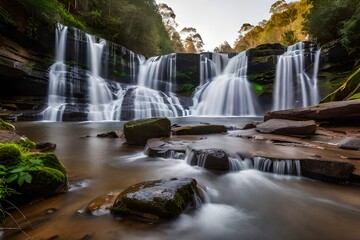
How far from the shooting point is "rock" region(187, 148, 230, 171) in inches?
163

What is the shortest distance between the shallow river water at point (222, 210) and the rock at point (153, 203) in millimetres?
90

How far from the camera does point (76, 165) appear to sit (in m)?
4.43

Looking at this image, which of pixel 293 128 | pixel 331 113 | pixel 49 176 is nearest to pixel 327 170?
pixel 293 128

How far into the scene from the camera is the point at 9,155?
2463 mm

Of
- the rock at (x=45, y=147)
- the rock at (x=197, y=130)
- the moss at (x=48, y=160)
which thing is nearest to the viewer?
the moss at (x=48, y=160)

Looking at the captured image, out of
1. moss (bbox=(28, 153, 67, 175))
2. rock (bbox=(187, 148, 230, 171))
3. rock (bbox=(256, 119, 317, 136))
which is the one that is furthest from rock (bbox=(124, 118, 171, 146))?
moss (bbox=(28, 153, 67, 175))

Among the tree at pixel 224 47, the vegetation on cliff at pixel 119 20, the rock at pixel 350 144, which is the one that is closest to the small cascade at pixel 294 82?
the rock at pixel 350 144

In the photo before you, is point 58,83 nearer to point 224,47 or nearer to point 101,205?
point 101,205

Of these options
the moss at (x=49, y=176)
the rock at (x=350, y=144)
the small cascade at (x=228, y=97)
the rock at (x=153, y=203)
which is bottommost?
the rock at (x=153, y=203)

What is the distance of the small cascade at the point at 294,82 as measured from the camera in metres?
15.6

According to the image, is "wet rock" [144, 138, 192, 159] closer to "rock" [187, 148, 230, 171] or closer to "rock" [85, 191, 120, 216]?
"rock" [187, 148, 230, 171]

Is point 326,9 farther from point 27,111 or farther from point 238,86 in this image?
point 27,111

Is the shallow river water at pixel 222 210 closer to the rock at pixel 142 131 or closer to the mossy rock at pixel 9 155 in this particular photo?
the mossy rock at pixel 9 155

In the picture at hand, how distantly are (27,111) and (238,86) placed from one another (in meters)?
15.0
